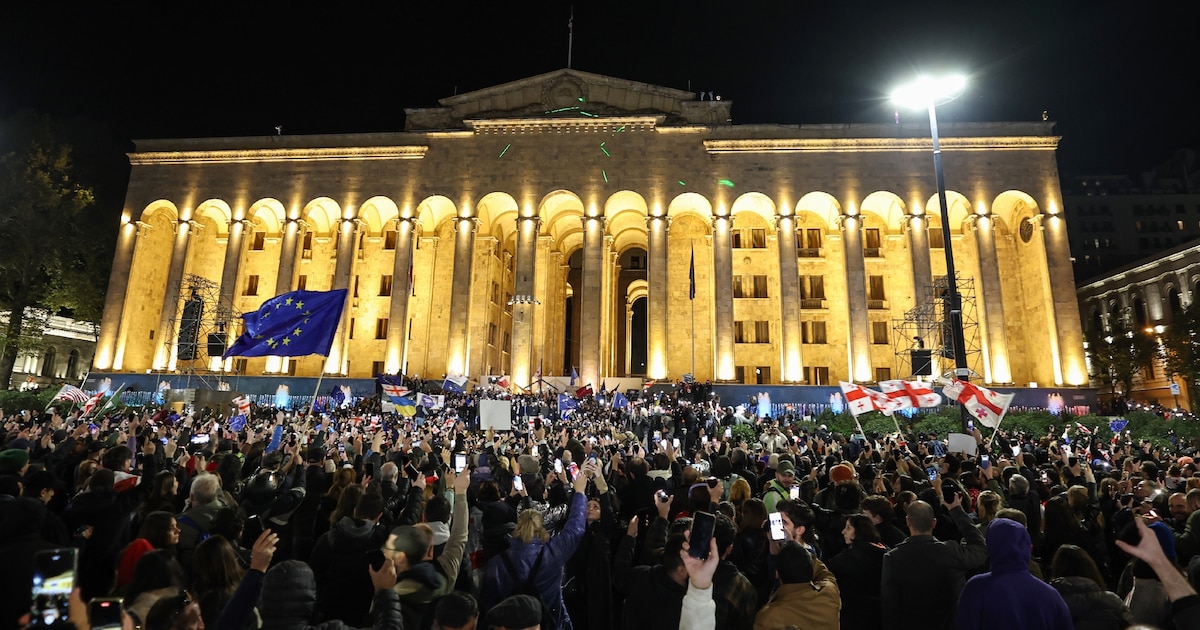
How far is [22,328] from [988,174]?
5371cm

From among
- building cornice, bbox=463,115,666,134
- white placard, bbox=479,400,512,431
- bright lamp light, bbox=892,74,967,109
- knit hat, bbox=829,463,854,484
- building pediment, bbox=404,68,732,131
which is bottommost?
knit hat, bbox=829,463,854,484

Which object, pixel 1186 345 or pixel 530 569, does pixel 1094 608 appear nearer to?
pixel 530 569

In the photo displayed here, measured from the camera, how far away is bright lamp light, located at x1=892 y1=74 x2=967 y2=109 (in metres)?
14.1

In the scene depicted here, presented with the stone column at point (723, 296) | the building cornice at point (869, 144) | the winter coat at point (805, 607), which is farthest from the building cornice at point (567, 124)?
the winter coat at point (805, 607)

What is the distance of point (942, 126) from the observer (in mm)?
35594

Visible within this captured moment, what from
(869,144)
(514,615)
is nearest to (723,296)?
(869,144)

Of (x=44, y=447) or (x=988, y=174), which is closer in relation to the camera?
(x=44, y=447)

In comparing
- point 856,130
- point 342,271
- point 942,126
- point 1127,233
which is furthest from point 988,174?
point 1127,233

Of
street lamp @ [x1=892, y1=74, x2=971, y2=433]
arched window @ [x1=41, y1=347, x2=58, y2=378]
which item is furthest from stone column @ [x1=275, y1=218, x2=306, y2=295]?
street lamp @ [x1=892, y1=74, x2=971, y2=433]

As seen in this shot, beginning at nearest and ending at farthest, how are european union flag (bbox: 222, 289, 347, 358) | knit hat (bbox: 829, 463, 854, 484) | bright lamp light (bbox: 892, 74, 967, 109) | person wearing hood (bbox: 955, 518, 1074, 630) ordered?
person wearing hood (bbox: 955, 518, 1074, 630), knit hat (bbox: 829, 463, 854, 484), european union flag (bbox: 222, 289, 347, 358), bright lamp light (bbox: 892, 74, 967, 109)

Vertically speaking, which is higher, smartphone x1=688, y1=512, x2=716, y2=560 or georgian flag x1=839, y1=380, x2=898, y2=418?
georgian flag x1=839, y1=380, x2=898, y2=418

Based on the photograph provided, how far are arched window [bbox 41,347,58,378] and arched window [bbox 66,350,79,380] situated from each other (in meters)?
1.22

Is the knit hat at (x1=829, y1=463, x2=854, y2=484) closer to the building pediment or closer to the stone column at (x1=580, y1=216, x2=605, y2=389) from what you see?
the stone column at (x1=580, y1=216, x2=605, y2=389)

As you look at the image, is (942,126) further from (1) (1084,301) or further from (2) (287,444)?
(2) (287,444)
